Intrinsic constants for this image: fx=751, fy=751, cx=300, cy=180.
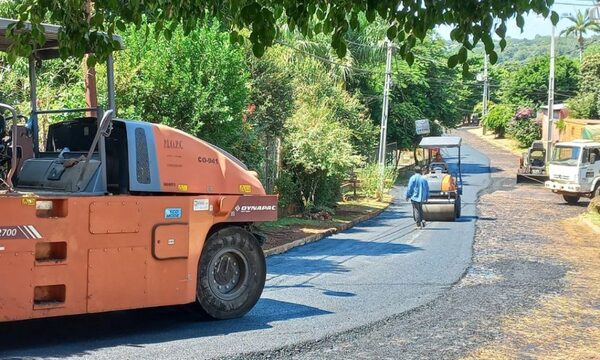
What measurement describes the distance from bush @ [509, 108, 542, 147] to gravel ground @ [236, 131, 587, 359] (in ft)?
134

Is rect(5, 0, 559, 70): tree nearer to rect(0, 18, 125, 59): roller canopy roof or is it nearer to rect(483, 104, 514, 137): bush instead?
rect(0, 18, 125, 59): roller canopy roof

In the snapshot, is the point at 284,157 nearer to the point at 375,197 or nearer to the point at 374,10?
the point at 375,197

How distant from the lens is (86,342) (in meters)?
7.11

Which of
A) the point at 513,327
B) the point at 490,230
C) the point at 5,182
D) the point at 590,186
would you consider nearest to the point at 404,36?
the point at 5,182

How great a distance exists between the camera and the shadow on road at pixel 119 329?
6894 millimetres

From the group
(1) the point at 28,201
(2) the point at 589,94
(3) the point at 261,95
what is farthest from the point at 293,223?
(2) the point at 589,94

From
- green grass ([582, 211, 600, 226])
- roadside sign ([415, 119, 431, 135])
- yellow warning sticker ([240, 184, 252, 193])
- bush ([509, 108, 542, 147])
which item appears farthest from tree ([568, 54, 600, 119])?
yellow warning sticker ([240, 184, 252, 193])

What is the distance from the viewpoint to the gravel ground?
7137 millimetres

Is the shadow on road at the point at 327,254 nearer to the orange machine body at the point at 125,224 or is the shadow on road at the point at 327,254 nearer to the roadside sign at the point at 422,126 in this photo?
the orange machine body at the point at 125,224

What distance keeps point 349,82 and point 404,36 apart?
3606cm

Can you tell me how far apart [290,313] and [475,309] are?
2340mm

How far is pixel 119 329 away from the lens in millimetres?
7785

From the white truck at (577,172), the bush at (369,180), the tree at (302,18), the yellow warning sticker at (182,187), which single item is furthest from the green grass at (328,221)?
the tree at (302,18)

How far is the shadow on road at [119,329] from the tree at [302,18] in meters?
2.98
